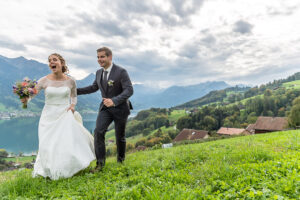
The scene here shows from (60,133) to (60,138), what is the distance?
0.17m

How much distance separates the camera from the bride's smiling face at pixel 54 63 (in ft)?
18.8

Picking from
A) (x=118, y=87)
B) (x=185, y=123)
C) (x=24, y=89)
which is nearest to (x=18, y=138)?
(x=185, y=123)

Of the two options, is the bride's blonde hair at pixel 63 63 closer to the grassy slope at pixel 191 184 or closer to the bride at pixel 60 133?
the bride at pixel 60 133

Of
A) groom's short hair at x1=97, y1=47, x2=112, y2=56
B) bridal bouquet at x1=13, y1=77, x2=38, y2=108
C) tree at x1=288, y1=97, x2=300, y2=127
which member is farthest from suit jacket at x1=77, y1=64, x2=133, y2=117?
tree at x1=288, y1=97, x2=300, y2=127

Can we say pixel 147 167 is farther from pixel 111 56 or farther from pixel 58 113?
pixel 111 56

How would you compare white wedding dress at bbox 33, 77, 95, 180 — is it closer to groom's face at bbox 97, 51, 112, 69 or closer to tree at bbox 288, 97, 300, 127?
groom's face at bbox 97, 51, 112, 69

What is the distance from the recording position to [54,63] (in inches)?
226

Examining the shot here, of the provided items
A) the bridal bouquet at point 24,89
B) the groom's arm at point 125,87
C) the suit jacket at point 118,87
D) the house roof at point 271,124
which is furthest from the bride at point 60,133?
the house roof at point 271,124

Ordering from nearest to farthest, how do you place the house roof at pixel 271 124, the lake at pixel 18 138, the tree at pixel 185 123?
the house roof at pixel 271 124, the tree at pixel 185 123, the lake at pixel 18 138

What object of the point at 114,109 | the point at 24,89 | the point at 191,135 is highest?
the point at 24,89

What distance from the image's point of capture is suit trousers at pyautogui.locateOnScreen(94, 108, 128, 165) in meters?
5.49

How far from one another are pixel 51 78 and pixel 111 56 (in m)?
2.20

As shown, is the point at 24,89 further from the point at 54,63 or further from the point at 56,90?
the point at 54,63

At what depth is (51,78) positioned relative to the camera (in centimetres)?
610
